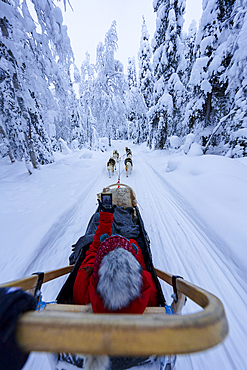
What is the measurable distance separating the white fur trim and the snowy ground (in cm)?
114

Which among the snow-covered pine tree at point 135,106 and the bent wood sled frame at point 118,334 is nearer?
the bent wood sled frame at point 118,334

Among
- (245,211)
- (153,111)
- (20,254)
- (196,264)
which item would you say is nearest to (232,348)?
(196,264)

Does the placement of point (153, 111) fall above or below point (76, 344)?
above

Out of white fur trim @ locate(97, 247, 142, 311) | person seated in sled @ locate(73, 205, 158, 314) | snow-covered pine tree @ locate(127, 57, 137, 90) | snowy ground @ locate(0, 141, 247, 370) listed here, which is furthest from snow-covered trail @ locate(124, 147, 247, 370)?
snow-covered pine tree @ locate(127, 57, 137, 90)

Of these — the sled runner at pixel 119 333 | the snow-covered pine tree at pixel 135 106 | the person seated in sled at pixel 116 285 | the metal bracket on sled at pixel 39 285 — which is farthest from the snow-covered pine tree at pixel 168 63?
the sled runner at pixel 119 333

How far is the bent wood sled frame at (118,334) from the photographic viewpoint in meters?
0.35

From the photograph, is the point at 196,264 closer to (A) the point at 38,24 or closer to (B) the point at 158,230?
(B) the point at 158,230

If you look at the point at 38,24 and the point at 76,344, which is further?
the point at 38,24

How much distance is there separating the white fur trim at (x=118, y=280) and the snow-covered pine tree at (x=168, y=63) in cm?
1191

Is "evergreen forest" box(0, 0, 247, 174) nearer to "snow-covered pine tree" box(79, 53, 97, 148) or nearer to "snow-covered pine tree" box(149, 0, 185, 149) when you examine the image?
"snow-covered pine tree" box(149, 0, 185, 149)

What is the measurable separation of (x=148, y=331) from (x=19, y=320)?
0.38 m

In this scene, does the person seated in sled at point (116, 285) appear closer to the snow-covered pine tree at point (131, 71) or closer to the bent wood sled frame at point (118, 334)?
the bent wood sled frame at point (118, 334)

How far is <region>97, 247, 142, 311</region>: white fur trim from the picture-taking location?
842mm

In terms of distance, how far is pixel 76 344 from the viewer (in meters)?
0.36
